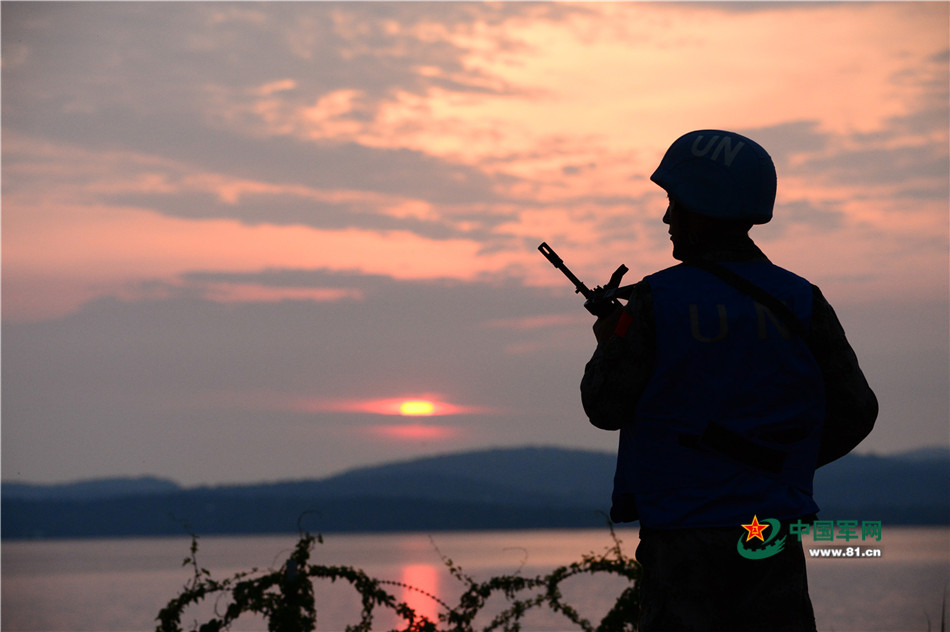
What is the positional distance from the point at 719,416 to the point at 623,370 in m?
0.35

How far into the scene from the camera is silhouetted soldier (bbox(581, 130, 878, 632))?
372 cm

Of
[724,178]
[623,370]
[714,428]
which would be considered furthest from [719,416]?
[724,178]

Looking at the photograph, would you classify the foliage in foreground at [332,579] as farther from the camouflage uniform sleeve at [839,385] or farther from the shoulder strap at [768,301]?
the shoulder strap at [768,301]

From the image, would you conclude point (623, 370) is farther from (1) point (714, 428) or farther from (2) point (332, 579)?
(2) point (332, 579)

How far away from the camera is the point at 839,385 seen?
4.01 meters

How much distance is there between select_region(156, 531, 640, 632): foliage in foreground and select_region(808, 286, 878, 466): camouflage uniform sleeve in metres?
4.41

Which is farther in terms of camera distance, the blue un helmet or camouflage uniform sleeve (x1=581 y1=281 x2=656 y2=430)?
the blue un helmet

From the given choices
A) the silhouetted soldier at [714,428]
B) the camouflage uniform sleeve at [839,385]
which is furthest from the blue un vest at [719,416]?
the camouflage uniform sleeve at [839,385]

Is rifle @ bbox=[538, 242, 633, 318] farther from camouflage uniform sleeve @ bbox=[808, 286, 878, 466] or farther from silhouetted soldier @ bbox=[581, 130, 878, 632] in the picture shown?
camouflage uniform sleeve @ bbox=[808, 286, 878, 466]

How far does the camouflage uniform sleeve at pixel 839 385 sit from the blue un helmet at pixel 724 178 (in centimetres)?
39

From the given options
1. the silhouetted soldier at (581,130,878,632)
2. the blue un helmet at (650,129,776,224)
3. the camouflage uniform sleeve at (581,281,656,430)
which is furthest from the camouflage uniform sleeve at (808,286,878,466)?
the camouflage uniform sleeve at (581,281,656,430)

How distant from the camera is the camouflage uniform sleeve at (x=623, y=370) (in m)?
3.79

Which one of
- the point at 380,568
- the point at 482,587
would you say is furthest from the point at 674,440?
the point at 380,568

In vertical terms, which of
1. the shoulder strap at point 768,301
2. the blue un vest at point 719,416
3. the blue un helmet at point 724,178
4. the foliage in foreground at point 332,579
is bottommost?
the foliage in foreground at point 332,579
